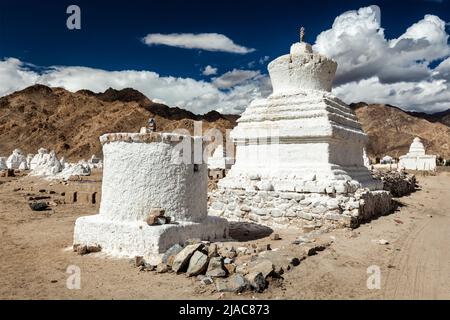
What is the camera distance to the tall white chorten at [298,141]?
32.8 ft

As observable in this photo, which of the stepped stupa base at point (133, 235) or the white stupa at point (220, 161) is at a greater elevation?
the white stupa at point (220, 161)

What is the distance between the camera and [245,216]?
10.3 metres

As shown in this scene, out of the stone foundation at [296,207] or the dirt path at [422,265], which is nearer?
the dirt path at [422,265]

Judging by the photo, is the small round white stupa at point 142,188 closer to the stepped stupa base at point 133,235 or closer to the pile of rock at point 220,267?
the stepped stupa base at point 133,235

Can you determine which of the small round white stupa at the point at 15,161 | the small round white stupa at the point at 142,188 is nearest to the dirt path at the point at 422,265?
the small round white stupa at the point at 142,188

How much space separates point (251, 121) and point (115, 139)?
559 cm

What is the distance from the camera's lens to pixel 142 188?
713 centimetres

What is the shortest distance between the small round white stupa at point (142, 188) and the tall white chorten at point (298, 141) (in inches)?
129

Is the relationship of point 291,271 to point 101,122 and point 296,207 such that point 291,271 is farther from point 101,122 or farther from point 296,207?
point 101,122

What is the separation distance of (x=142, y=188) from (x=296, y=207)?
420 cm

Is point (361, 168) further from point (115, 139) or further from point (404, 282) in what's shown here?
point (115, 139)

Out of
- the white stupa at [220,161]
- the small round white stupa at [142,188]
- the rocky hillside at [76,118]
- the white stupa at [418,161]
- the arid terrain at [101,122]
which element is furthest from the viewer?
the arid terrain at [101,122]

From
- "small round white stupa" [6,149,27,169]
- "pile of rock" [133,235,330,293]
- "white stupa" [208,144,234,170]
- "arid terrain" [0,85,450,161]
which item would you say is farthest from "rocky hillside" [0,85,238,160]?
"pile of rock" [133,235,330,293]

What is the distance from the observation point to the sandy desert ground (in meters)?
4.99
